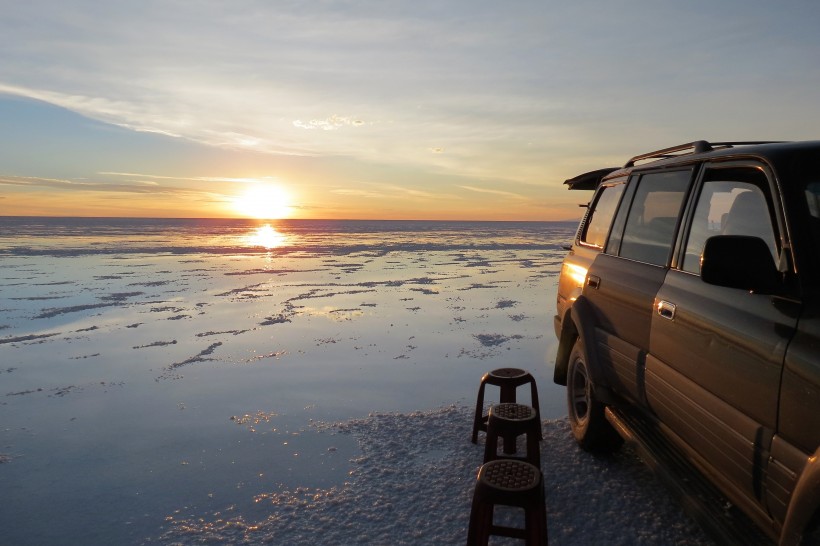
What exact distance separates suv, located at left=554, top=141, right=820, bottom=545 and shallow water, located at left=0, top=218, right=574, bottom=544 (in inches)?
70.9

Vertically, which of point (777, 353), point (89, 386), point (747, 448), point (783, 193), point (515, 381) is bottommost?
point (89, 386)

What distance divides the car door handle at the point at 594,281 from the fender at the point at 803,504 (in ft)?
8.49

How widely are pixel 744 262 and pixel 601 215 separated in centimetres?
311

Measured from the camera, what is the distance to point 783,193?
2.34m

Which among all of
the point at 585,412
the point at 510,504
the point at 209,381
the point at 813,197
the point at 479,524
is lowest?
the point at 209,381

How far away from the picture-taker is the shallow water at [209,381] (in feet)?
13.5

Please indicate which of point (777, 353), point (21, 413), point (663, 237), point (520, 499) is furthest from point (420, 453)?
point (21, 413)

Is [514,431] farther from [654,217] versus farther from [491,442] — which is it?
[654,217]

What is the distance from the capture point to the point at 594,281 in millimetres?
4531

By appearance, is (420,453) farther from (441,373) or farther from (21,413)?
(21,413)

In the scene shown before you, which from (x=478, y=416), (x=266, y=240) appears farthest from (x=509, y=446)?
(x=266, y=240)

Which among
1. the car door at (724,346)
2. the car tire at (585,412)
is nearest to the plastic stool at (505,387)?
the car tire at (585,412)

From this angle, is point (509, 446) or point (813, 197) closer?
point (813, 197)

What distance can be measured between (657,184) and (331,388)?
416cm
